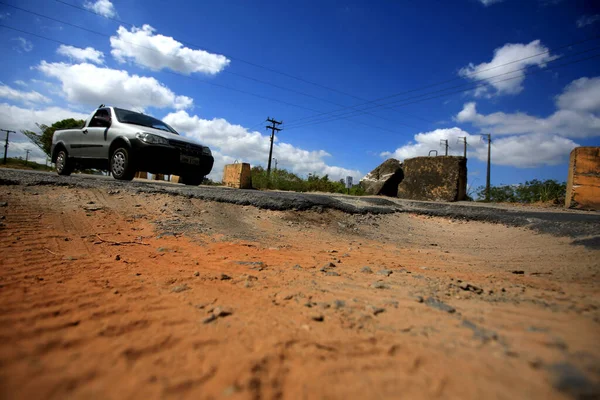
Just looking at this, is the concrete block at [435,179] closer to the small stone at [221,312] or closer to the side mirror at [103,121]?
the small stone at [221,312]

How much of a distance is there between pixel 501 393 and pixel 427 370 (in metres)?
0.23

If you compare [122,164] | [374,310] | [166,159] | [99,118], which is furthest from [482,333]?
[99,118]

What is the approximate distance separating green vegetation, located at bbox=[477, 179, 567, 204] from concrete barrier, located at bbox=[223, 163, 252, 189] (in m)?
11.4

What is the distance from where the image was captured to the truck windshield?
5875 mm

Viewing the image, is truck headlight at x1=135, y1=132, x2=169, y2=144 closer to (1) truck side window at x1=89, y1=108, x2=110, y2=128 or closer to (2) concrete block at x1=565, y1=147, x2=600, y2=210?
(1) truck side window at x1=89, y1=108, x2=110, y2=128

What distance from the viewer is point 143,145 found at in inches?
208

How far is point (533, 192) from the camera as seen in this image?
10227 millimetres

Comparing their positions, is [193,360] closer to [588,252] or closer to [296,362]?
[296,362]

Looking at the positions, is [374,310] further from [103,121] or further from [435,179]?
[435,179]

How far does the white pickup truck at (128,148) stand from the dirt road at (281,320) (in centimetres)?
251

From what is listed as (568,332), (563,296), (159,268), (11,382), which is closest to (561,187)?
(563,296)

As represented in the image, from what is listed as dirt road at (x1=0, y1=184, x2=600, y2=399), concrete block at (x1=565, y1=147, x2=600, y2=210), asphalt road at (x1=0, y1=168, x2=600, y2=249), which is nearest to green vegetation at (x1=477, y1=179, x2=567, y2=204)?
concrete block at (x1=565, y1=147, x2=600, y2=210)

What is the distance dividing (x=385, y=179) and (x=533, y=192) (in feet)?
18.0

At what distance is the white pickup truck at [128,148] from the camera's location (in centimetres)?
539
